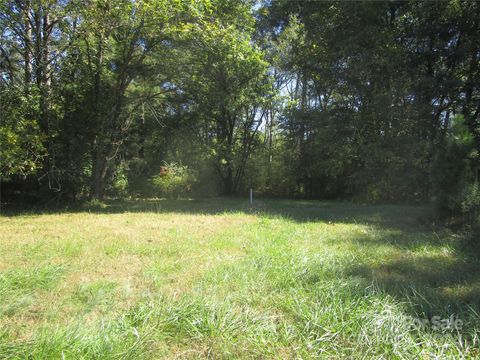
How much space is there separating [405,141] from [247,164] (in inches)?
316

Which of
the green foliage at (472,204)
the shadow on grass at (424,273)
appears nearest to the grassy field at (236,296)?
the shadow on grass at (424,273)

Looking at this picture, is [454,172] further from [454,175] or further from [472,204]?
[472,204]

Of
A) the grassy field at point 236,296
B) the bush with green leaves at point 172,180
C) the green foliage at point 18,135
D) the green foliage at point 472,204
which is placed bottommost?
the grassy field at point 236,296

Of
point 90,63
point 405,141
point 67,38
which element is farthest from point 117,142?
point 405,141

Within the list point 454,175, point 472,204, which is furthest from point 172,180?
point 472,204

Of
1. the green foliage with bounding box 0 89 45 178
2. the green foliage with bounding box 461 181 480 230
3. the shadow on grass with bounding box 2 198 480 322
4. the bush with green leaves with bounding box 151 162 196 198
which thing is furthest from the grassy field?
the bush with green leaves with bounding box 151 162 196 198

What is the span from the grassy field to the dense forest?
369 centimetres

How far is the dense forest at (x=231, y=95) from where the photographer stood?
30.9 ft

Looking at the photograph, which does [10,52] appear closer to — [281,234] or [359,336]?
[281,234]

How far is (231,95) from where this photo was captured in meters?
13.2

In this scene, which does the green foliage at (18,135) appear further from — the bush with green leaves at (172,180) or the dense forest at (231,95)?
the bush with green leaves at (172,180)

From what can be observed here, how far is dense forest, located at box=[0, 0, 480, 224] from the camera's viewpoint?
9.41 m

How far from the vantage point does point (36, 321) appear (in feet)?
9.25

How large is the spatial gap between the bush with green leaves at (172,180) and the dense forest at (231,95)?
71mm
